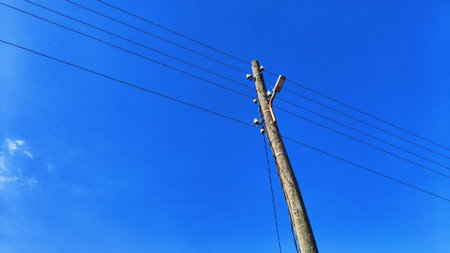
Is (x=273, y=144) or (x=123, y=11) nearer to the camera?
(x=273, y=144)

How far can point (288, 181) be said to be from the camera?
422 centimetres

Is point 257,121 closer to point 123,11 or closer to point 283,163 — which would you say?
point 283,163

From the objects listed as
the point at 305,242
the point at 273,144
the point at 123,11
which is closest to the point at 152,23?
the point at 123,11

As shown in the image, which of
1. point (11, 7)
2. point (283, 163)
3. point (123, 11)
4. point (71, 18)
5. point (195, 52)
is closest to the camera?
point (283, 163)

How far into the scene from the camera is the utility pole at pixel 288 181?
11.9ft

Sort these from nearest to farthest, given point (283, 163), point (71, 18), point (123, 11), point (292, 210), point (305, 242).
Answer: point (305, 242)
point (292, 210)
point (283, 163)
point (71, 18)
point (123, 11)

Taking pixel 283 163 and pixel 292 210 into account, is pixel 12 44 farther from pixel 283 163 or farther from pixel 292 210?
pixel 292 210

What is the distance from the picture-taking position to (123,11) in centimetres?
795

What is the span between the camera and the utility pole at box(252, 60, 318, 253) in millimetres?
3636

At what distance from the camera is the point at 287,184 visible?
13.8ft

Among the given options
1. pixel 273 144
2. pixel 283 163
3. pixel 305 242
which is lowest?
pixel 305 242

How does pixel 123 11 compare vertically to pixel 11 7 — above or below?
above

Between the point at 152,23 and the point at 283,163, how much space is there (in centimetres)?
662

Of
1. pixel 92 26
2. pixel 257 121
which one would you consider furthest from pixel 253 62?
pixel 92 26
